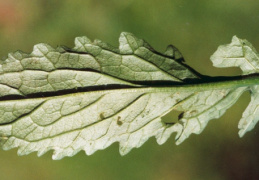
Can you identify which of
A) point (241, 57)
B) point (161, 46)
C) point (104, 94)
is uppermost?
point (161, 46)

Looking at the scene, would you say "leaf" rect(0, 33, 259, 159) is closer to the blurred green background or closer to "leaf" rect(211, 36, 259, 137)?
"leaf" rect(211, 36, 259, 137)

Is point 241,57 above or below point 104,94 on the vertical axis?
above

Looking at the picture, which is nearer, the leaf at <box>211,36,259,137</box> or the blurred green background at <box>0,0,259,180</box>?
the leaf at <box>211,36,259,137</box>

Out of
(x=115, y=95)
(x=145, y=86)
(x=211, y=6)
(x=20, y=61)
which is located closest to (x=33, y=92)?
(x=20, y=61)

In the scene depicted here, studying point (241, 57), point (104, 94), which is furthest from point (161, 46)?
point (104, 94)

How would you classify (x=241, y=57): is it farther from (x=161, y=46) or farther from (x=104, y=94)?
(x=161, y=46)

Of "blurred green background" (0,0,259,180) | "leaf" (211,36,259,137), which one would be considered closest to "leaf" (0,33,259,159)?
"leaf" (211,36,259,137)
